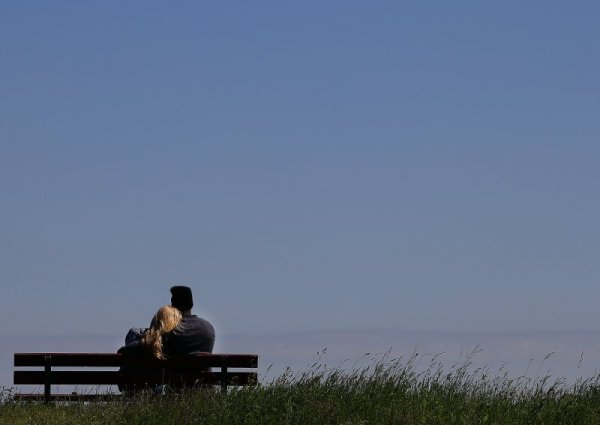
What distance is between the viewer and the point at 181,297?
17.6m

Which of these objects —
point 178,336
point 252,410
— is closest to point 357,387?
point 252,410

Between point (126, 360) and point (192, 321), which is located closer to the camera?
point (126, 360)

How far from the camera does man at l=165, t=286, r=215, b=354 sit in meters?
17.6

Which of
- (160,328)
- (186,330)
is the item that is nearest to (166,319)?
(160,328)

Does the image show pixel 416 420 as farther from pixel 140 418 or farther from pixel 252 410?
pixel 140 418

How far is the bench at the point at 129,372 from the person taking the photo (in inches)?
682

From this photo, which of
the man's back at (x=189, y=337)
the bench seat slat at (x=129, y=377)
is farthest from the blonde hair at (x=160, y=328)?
the bench seat slat at (x=129, y=377)

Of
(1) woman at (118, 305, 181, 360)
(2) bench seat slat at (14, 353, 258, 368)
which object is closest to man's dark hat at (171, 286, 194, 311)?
(1) woman at (118, 305, 181, 360)

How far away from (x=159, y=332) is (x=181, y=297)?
586mm

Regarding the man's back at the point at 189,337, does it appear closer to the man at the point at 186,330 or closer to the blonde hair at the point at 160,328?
the man at the point at 186,330

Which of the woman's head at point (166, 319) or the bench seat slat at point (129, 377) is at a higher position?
the woman's head at point (166, 319)

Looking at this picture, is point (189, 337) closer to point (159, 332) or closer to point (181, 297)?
point (159, 332)

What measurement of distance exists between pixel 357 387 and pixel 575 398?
2.84 metres

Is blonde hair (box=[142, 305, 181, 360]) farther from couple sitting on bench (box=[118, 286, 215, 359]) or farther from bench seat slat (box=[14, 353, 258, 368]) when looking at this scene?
bench seat slat (box=[14, 353, 258, 368])
